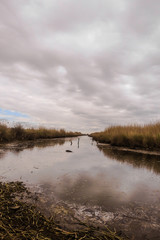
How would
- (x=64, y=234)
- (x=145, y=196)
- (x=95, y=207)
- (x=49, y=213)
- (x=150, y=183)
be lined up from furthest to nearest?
(x=150, y=183)
(x=145, y=196)
(x=95, y=207)
(x=49, y=213)
(x=64, y=234)

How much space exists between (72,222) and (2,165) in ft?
14.3

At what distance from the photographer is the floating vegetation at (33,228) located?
Result: 5.82 feet

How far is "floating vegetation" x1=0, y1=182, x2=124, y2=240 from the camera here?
1.77m

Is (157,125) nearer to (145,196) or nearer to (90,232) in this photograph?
(145,196)

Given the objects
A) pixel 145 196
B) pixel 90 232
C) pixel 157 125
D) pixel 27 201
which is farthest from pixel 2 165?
pixel 157 125

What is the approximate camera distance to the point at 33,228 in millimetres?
1942

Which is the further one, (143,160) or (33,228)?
(143,160)

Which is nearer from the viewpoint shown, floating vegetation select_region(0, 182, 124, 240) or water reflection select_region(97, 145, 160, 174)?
floating vegetation select_region(0, 182, 124, 240)

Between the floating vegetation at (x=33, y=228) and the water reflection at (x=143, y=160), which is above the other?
the floating vegetation at (x=33, y=228)

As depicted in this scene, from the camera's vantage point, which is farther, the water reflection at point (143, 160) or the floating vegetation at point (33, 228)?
the water reflection at point (143, 160)

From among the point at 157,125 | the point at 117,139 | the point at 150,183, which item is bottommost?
the point at 150,183

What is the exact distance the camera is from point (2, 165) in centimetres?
535

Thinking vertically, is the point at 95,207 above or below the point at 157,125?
below

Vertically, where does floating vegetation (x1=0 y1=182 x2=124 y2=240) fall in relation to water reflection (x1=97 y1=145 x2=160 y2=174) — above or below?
above
